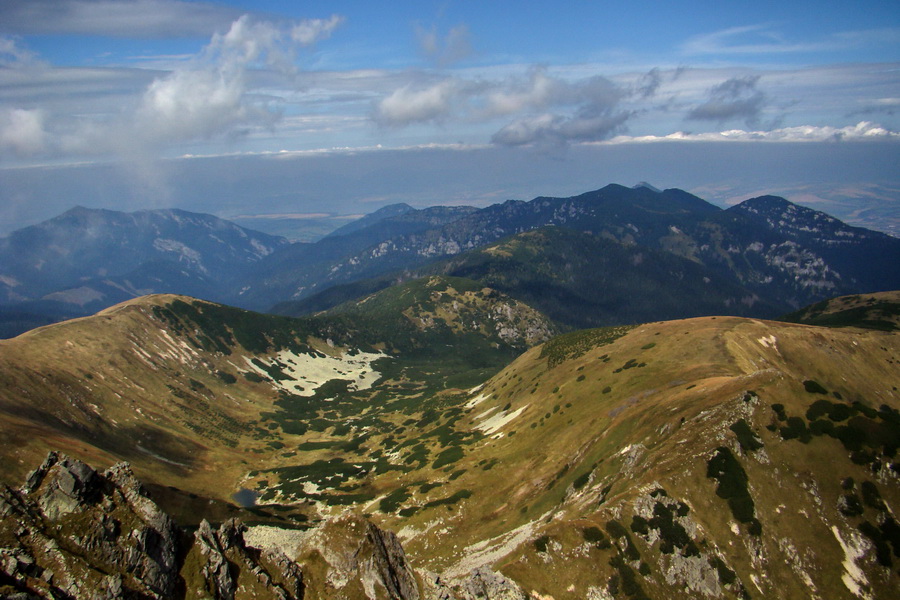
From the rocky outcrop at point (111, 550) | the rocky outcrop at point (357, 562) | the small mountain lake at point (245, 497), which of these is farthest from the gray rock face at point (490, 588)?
the small mountain lake at point (245, 497)

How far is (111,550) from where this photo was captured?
1403 inches

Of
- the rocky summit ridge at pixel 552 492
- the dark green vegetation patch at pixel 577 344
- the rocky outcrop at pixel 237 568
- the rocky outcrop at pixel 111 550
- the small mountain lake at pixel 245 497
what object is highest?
the rocky outcrop at pixel 111 550

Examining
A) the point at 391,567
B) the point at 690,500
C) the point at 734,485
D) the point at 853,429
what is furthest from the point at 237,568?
the point at 853,429

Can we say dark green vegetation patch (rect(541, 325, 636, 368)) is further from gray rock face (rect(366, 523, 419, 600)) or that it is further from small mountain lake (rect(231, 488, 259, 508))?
gray rock face (rect(366, 523, 419, 600))

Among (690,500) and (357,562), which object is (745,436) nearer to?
(690,500)

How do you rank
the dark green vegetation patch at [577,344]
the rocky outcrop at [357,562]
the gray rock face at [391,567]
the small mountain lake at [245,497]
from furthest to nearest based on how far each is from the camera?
1. the dark green vegetation patch at [577,344]
2. the small mountain lake at [245,497]
3. the gray rock face at [391,567]
4. the rocky outcrop at [357,562]

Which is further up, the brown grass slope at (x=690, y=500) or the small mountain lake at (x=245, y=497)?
the brown grass slope at (x=690, y=500)

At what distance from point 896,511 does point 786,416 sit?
516 inches

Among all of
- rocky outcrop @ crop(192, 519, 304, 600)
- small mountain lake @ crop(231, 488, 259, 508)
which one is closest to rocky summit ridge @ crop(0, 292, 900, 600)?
rocky outcrop @ crop(192, 519, 304, 600)

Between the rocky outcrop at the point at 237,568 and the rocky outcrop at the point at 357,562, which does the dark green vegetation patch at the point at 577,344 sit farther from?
the rocky outcrop at the point at 237,568

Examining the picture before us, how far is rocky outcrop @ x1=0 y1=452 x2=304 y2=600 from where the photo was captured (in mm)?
31750

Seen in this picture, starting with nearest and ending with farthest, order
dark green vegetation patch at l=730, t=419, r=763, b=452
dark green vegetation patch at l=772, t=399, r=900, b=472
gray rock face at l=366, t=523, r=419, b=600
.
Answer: gray rock face at l=366, t=523, r=419, b=600 < dark green vegetation patch at l=772, t=399, r=900, b=472 < dark green vegetation patch at l=730, t=419, r=763, b=452

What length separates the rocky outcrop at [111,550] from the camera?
3175cm

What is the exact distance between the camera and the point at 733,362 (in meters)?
93.6
